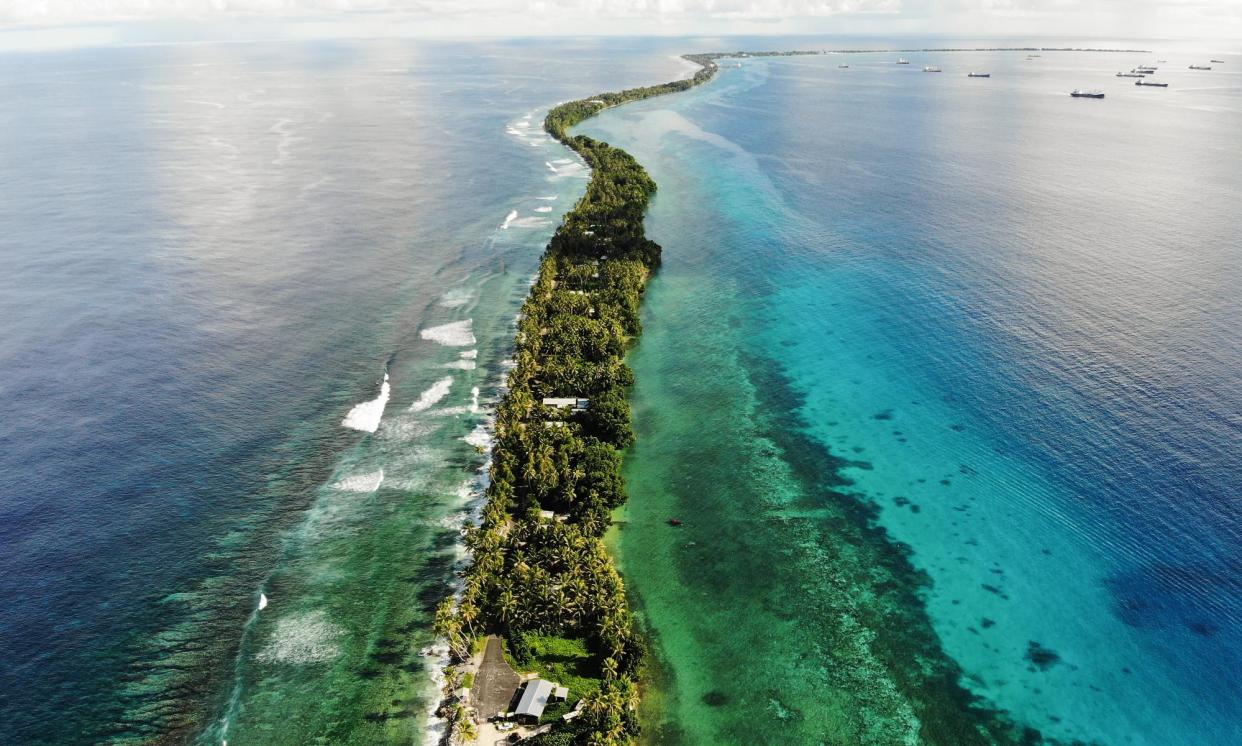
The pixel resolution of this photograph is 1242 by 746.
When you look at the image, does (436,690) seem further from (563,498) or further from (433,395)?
(433,395)

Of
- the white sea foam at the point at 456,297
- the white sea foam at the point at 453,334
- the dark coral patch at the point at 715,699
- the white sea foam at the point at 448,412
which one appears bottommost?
the dark coral patch at the point at 715,699

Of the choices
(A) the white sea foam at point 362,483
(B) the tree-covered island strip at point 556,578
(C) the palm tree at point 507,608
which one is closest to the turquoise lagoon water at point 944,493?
(B) the tree-covered island strip at point 556,578

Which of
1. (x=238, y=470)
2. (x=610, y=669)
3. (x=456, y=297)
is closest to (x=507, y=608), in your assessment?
(x=610, y=669)

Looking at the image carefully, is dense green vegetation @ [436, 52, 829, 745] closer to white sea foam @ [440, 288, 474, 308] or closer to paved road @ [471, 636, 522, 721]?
paved road @ [471, 636, 522, 721]

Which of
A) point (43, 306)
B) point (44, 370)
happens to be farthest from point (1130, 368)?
point (43, 306)

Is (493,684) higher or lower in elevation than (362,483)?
lower

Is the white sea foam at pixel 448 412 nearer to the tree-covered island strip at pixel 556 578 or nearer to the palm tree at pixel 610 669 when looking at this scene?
the tree-covered island strip at pixel 556 578

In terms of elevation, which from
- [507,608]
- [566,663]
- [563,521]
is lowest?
[566,663]
